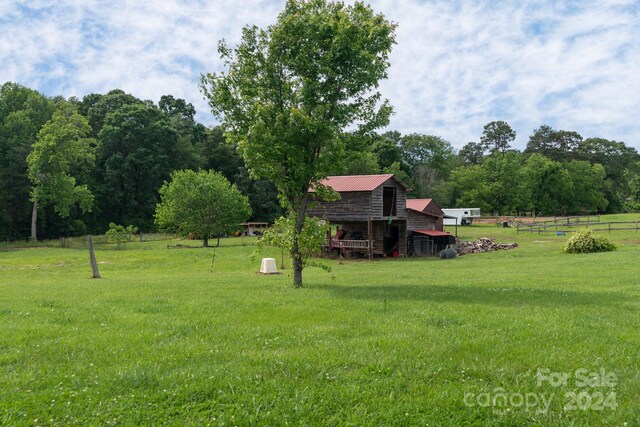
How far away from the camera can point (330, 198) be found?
55.5 ft

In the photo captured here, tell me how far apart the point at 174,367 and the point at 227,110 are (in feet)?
37.9

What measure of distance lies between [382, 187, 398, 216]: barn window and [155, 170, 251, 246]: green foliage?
18.0m

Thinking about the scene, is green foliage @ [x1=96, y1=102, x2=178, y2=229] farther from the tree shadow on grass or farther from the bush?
the tree shadow on grass

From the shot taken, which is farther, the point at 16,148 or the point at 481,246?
the point at 16,148

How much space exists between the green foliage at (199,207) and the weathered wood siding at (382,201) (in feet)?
60.0

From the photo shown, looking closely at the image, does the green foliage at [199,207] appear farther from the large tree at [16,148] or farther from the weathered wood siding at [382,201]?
the large tree at [16,148]

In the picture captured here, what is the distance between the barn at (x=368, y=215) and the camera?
41.3 metres

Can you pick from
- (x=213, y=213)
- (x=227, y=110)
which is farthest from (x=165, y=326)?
(x=213, y=213)

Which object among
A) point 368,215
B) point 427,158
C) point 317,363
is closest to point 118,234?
point 368,215

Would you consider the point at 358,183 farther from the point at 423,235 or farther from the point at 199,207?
the point at 199,207

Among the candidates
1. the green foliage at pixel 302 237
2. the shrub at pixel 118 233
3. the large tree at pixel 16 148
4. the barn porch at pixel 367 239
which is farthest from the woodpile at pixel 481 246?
the large tree at pixel 16 148

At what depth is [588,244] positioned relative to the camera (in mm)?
34125

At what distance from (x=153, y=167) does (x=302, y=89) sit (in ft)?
202

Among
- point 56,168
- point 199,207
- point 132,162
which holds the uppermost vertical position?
point 132,162
